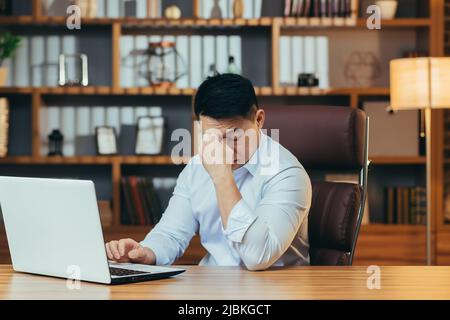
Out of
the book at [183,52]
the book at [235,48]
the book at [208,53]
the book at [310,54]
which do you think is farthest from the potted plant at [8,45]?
the book at [310,54]

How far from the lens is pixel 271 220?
1.93m

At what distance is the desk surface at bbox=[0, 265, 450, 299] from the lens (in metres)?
1.48

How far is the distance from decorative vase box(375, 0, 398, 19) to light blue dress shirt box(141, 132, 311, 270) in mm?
2218

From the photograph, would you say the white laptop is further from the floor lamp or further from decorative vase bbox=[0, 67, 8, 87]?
decorative vase bbox=[0, 67, 8, 87]

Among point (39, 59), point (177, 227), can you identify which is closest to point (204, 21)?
point (39, 59)

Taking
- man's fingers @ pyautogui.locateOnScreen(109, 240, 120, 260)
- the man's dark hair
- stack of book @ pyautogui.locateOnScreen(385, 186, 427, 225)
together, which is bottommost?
stack of book @ pyautogui.locateOnScreen(385, 186, 427, 225)

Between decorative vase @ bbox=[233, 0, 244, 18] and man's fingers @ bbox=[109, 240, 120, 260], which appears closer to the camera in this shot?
man's fingers @ bbox=[109, 240, 120, 260]

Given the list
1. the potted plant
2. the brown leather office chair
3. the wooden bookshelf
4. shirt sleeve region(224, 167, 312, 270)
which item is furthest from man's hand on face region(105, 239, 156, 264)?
the potted plant

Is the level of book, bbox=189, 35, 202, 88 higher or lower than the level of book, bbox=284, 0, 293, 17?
lower

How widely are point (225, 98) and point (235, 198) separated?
0.31 metres

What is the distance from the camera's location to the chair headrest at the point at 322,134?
Result: 2.32 m

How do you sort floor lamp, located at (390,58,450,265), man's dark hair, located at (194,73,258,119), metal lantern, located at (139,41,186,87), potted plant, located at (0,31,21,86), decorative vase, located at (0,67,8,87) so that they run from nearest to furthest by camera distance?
man's dark hair, located at (194,73,258,119) → floor lamp, located at (390,58,450,265) → potted plant, located at (0,31,21,86) → decorative vase, located at (0,67,8,87) → metal lantern, located at (139,41,186,87)

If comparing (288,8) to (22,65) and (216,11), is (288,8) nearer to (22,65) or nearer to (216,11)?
(216,11)

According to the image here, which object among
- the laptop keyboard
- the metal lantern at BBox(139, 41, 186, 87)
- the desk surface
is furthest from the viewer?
the metal lantern at BBox(139, 41, 186, 87)
